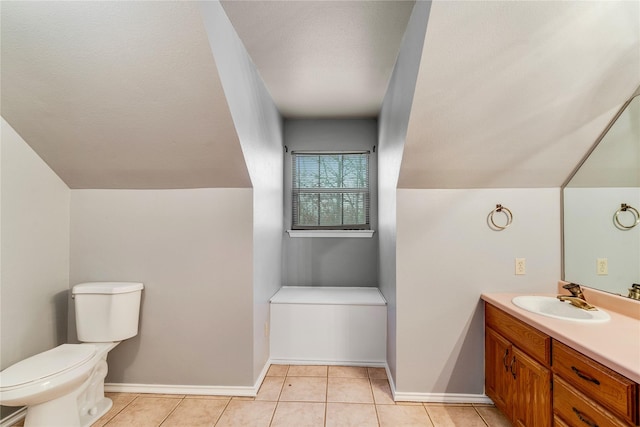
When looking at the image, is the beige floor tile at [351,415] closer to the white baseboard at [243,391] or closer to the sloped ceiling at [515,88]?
the white baseboard at [243,391]

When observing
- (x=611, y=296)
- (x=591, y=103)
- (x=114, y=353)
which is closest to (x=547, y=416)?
(x=611, y=296)

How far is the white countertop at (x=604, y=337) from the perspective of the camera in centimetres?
114

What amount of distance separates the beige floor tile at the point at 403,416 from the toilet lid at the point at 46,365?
186 cm

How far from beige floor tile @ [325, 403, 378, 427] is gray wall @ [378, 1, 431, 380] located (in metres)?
0.34

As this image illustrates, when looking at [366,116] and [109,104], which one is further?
[366,116]

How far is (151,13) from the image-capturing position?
144 cm

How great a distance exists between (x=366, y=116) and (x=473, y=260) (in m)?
1.90

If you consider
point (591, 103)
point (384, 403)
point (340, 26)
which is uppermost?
point (340, 26)

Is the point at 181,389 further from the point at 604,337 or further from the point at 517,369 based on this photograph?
A: the point at 604,337

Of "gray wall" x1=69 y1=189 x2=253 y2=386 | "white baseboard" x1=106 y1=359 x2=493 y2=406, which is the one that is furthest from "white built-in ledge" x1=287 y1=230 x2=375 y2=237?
"white baseboard" x1=106 y1=359 x2=493 y2=406

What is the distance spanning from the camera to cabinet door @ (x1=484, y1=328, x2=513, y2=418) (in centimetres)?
192

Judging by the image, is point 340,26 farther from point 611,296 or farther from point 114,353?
point 114,353

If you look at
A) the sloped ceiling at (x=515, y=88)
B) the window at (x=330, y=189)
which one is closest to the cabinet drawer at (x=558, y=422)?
the sloped ceiling at (x=515, y=88)

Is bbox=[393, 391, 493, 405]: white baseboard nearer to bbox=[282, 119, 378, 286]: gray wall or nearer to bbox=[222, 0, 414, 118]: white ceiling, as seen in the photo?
bbox=[282, 119, 378, 286]: gray wall
